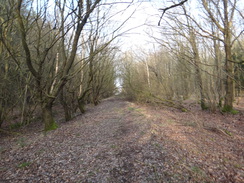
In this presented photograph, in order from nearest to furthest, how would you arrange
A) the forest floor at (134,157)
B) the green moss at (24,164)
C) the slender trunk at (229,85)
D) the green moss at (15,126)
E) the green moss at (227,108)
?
1. the forest floor at (134,157)
2. the green moss at (24,164)
3. the slender trunk at (229,85)
4. the green moss at (227,108)
5. the green moss at (15,126)

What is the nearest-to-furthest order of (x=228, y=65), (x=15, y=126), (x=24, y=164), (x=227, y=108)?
1. (x=24, y=164)
2. (x=228, y=65)
3. (x=227, y=108)
4. (x=15, y=126)

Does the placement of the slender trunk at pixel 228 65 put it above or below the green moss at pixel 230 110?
above

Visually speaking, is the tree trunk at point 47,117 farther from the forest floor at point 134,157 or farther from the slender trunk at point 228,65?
the slender trunk at point 228,65

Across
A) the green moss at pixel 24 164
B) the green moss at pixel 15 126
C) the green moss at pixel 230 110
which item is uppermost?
the green moss at pixel 230 110

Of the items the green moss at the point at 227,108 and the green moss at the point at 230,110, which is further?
the green moss at the point at 227,108

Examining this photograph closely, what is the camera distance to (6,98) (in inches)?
354

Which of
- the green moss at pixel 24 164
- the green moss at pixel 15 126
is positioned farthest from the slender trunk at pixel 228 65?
the green moss at pixel 15 126

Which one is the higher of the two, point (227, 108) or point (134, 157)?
point (227, 108)

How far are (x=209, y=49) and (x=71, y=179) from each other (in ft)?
31.2

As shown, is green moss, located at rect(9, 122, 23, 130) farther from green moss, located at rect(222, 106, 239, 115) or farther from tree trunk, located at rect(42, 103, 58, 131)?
green moss, located at rect(222, 106, 239, 115)

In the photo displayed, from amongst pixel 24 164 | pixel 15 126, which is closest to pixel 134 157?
pixel 24 164

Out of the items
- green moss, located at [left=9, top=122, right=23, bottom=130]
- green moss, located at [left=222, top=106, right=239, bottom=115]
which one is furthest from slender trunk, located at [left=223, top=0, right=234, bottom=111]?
green moss, located at [left=9, top=122, right=23, bottom=130]

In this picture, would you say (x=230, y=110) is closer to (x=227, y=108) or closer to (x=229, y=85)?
(x=227, y=108)

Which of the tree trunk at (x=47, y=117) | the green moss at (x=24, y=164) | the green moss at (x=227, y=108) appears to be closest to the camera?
the green moss at (x=24, y=164)
